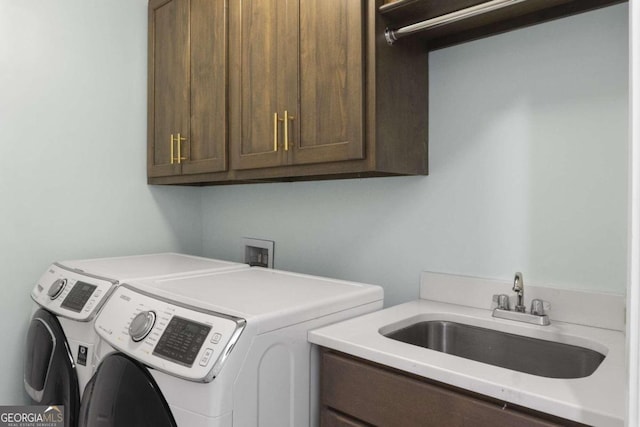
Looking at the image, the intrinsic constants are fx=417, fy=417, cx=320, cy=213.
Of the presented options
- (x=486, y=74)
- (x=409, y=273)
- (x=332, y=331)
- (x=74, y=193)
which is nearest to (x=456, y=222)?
(x=409, y=273)

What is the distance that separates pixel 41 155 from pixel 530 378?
2.15m

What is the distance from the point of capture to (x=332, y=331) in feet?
3.84

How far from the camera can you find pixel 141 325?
1.17 m

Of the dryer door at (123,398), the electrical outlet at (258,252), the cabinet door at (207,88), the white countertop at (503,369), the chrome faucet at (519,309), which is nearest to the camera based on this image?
the white countertop at (503,369)

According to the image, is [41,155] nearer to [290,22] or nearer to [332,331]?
[290,22]

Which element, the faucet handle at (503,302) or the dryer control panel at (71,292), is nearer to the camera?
the faucet handle at (503,302)

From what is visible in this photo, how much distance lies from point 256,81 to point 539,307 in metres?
1.27

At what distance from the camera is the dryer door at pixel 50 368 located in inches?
57.8

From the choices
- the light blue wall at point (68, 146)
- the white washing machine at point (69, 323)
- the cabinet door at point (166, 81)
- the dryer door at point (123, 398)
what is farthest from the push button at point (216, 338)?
the light blue wall at point (68, 146)

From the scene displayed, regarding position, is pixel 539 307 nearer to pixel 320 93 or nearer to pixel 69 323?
pixel 320 93

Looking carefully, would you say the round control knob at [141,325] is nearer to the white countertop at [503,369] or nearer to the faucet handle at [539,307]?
the white countertop at [503,369]

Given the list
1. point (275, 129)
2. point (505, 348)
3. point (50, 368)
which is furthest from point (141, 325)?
point (505, 348)

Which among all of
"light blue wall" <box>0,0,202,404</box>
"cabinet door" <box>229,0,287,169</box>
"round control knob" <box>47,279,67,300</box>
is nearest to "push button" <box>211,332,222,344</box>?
"cabinet door" <box>229,0,287,169</box>

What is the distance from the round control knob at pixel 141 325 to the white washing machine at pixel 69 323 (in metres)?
0.30
